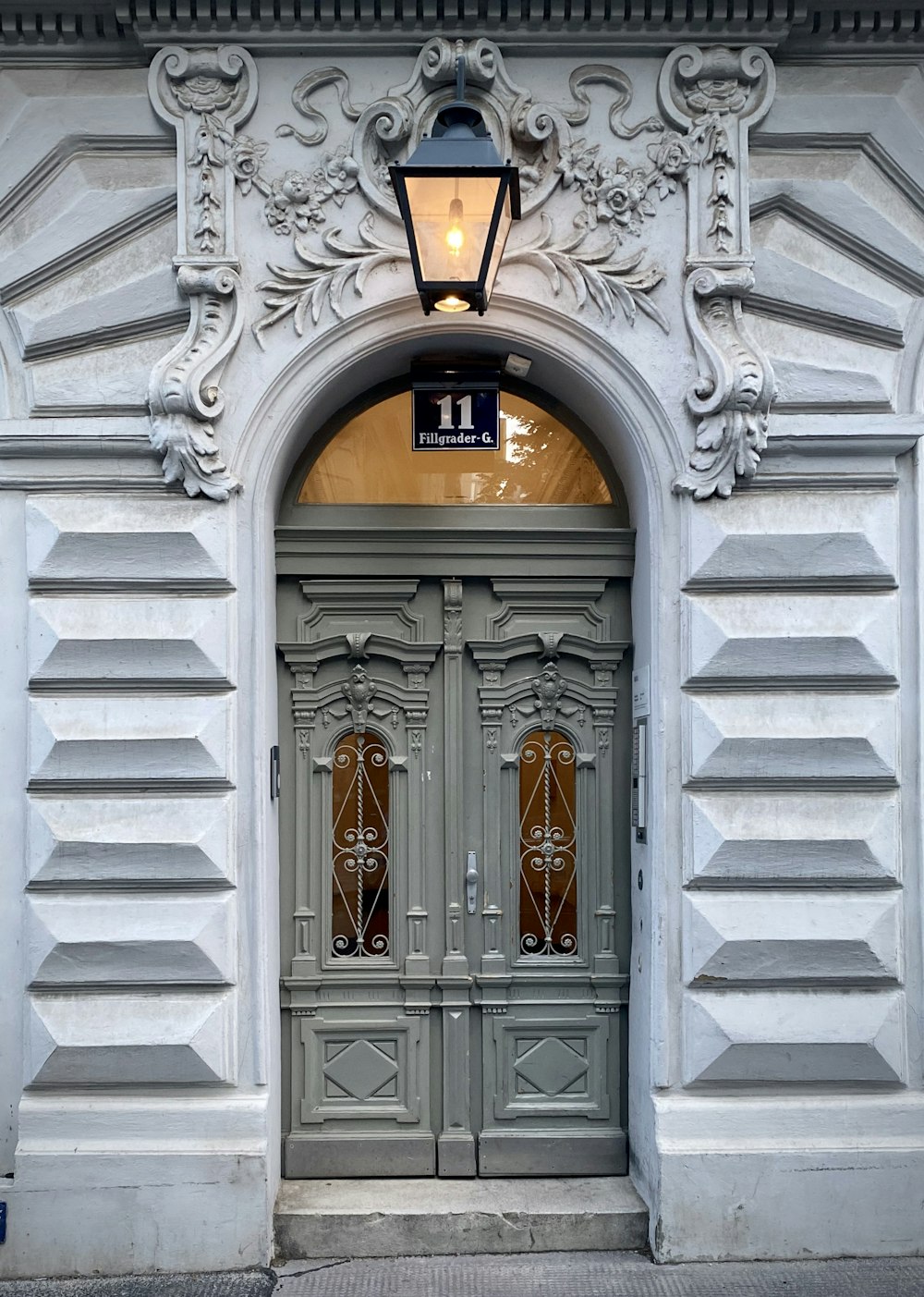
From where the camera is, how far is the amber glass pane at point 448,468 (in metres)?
5.57

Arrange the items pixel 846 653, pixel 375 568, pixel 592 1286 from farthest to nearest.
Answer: pixel 375 568 < pixel 846 653 < pixel 592 1286

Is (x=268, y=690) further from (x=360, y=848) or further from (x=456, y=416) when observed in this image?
(x=456, y=416)

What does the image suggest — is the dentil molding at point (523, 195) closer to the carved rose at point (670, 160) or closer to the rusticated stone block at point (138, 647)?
the carved rose at point (670, 160)

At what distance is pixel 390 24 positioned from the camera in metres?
5.07

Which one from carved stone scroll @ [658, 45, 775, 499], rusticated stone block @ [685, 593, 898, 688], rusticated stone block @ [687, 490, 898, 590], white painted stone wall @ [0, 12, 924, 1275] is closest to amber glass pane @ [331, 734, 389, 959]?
white painted stone wall @ [0, 12, 924, 1275]

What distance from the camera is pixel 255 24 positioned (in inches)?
199

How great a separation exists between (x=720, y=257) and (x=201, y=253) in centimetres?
220

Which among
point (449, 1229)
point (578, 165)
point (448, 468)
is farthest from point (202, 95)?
point (449, 1229)

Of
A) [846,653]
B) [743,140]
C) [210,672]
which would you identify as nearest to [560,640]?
[846,653]

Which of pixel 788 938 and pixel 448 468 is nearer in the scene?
pixel 788 938

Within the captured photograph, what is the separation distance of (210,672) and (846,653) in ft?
8.83

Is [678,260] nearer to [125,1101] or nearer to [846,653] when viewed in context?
[846,653]

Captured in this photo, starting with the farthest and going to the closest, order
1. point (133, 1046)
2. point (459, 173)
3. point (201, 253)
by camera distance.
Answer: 1. point (201, 253)
2. point (133, 1046)
3. point (459, 173)

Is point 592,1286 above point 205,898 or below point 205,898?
below
